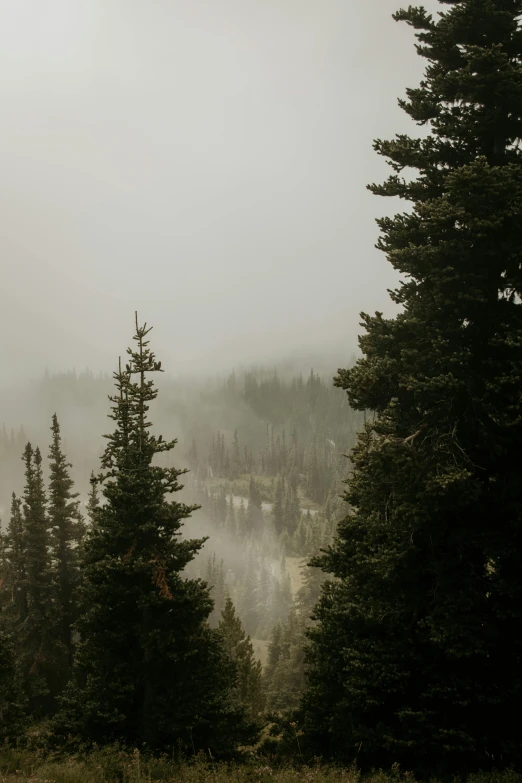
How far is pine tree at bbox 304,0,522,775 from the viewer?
8.96 m

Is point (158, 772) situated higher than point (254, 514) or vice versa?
point (158, 772)

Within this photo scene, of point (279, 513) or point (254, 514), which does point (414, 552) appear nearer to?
point (279, 513)

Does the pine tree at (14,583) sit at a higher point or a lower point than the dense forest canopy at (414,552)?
lower

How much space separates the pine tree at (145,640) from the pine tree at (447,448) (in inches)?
153

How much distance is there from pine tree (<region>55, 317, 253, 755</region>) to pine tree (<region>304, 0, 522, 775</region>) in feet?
12.8

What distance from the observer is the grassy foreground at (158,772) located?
28.2 ft

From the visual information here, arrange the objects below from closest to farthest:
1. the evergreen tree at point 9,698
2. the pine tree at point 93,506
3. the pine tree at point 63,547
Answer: the pine tree at point 93,506 → the evergreen tree at point 9,698 → the pine tree at point 63,547

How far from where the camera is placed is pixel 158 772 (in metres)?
10.2

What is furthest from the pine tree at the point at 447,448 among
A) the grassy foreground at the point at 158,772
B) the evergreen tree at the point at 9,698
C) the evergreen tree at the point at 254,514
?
the evergreen tree at the point at 254,514

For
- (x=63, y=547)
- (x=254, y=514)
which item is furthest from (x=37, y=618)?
(x=254, y=514)

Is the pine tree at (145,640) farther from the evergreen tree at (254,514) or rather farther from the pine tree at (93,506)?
the evergreen tree at (254,514)

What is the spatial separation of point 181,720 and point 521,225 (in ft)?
50.0

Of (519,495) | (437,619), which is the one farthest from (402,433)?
(437,619)

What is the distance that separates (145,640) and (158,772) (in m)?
3.23
